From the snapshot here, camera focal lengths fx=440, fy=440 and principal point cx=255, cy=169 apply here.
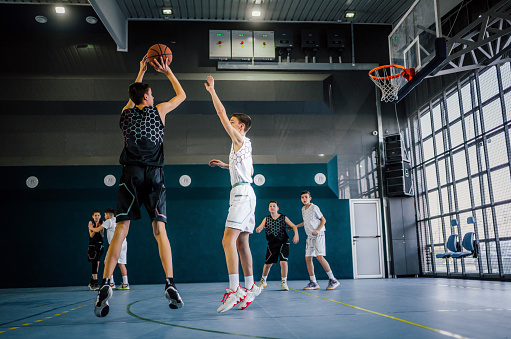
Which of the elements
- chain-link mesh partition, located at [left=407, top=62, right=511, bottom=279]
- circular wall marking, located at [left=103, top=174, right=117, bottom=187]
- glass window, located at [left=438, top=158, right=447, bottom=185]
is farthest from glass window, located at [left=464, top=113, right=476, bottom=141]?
circular wall marking, located at [left=103, top=174, right=117, bottom=187]

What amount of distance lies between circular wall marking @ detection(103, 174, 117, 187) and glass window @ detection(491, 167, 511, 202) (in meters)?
9.73

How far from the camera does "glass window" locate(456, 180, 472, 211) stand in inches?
436

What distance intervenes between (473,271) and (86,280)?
10216 mm

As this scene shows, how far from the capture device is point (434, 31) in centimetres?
869

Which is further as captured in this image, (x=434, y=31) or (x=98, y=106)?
(x=98, y=106)

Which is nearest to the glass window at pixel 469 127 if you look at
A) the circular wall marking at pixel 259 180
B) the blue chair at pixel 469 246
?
the blue chair at pixel 469 246

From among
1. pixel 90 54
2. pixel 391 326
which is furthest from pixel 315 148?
pixel 391 326

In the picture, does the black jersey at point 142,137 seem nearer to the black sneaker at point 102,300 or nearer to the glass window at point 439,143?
the black sneaker at point 102,300

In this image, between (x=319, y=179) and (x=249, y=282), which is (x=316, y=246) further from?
(x=319, y=179)

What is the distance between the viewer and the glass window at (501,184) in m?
9.62

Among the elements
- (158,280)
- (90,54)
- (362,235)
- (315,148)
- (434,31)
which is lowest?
(158,280)

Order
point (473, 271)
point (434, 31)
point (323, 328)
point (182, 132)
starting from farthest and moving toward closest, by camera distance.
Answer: point (182, 132)
point (473, 271)
point (434, 31)
point (323, 328)

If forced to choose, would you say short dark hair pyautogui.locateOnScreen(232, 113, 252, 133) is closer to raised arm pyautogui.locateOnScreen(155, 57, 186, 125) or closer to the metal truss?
raised arm pyautogui.locateOnScreen(155, 57, 186, 125)

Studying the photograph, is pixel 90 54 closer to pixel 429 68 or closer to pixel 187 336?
pixel 429 68
